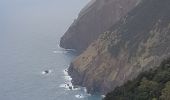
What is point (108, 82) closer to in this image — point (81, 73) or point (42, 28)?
point (81, 73)

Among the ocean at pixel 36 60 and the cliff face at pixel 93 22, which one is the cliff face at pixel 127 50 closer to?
the ocean at pixel 36 60

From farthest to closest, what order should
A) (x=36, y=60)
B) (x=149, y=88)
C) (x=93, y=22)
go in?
(x=93, y=22)
(x=36, y=60)
(x=149, y=88)

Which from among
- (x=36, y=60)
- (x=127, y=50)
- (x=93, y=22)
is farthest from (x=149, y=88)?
(x=93, y=22)

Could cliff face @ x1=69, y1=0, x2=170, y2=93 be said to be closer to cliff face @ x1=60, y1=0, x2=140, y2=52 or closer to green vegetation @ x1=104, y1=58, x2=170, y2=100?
cliff face @ x1=60, y1=0, x2=140, y2=52

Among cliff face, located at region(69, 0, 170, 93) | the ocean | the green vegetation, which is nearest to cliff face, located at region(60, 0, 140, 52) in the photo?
the ocean

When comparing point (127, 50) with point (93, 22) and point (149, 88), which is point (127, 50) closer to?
point (93, 22)

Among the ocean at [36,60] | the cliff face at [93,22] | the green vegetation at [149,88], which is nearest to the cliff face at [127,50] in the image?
the ocean at [36,60]

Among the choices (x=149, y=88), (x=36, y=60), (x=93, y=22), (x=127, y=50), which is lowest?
(x=127, y=50)
